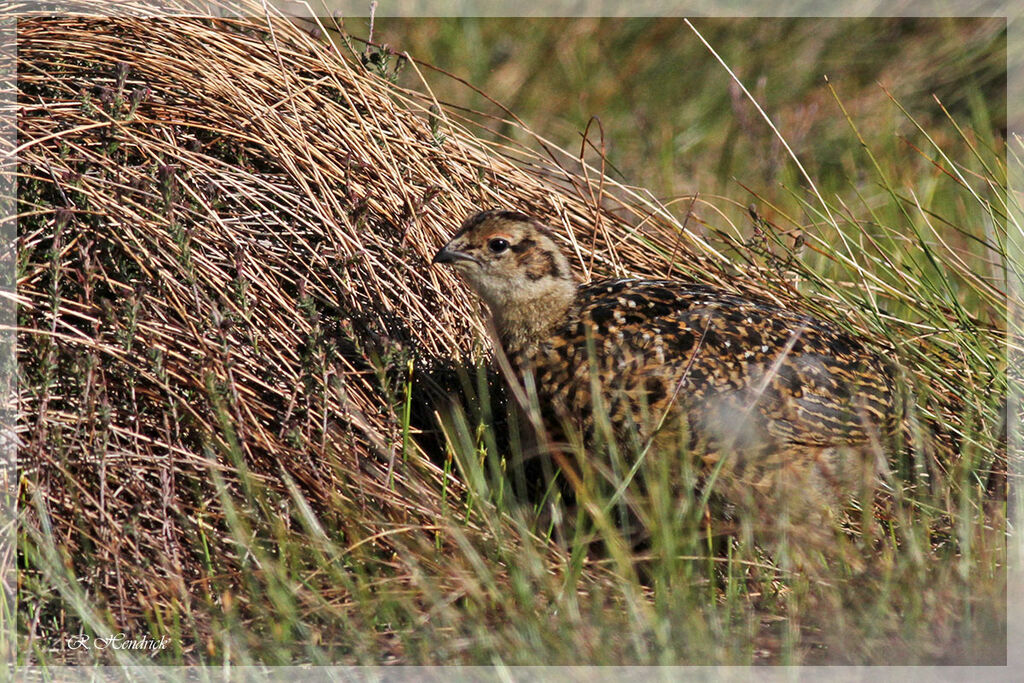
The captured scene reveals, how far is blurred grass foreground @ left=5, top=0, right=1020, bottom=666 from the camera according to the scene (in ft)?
9.34

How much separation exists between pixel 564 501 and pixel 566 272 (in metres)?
0.84

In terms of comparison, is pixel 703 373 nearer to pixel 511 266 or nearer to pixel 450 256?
pixel 511 266

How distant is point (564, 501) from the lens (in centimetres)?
372

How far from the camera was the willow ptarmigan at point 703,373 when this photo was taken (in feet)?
10.9

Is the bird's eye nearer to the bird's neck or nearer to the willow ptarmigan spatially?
the willow ptarmigan

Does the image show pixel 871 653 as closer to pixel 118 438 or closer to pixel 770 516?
pixel 770 516

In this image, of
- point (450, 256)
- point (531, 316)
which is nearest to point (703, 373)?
point (531, 316)

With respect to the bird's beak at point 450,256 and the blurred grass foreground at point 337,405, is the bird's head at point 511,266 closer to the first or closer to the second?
the bird's beak at point 450,256

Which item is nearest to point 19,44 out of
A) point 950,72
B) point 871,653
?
point 871,653

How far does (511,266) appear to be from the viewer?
3.91 m
